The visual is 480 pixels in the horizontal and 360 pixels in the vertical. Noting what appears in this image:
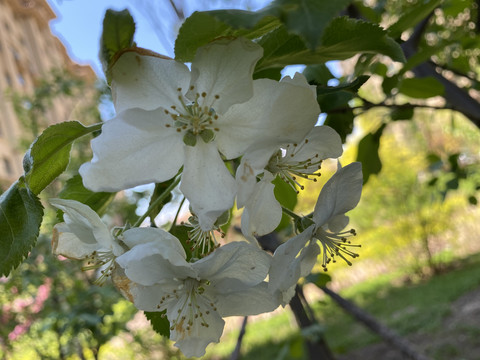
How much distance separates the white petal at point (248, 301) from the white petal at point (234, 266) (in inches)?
0.6

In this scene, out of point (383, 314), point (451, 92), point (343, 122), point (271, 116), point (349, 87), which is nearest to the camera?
Result: point (271, 116)

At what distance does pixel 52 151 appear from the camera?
1.65 ft

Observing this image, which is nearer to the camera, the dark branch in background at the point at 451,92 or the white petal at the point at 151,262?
the white petal at the point at 151,262

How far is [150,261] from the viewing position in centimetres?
44

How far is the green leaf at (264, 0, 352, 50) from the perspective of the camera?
27 cm

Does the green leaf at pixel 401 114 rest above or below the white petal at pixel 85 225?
below

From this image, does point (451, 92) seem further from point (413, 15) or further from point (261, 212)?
point (261, 212)

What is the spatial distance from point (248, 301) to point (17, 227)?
25cm

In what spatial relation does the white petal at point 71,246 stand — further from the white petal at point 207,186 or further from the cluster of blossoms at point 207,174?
the white petal at point 207,186

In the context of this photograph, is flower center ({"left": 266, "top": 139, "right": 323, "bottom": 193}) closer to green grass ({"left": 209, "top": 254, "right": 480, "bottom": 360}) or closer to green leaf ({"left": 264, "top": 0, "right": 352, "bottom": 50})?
green leaf ({"left": 264, "top": 0, "right": 352, "bottom": 50})

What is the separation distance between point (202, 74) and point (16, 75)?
45.9 feet

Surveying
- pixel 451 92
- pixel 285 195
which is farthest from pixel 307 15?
pixel 451 92

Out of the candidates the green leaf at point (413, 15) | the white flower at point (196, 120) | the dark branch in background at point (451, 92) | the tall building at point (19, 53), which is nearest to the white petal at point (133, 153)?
the white flower at point (196, 120)

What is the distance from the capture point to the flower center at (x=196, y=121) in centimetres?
46
